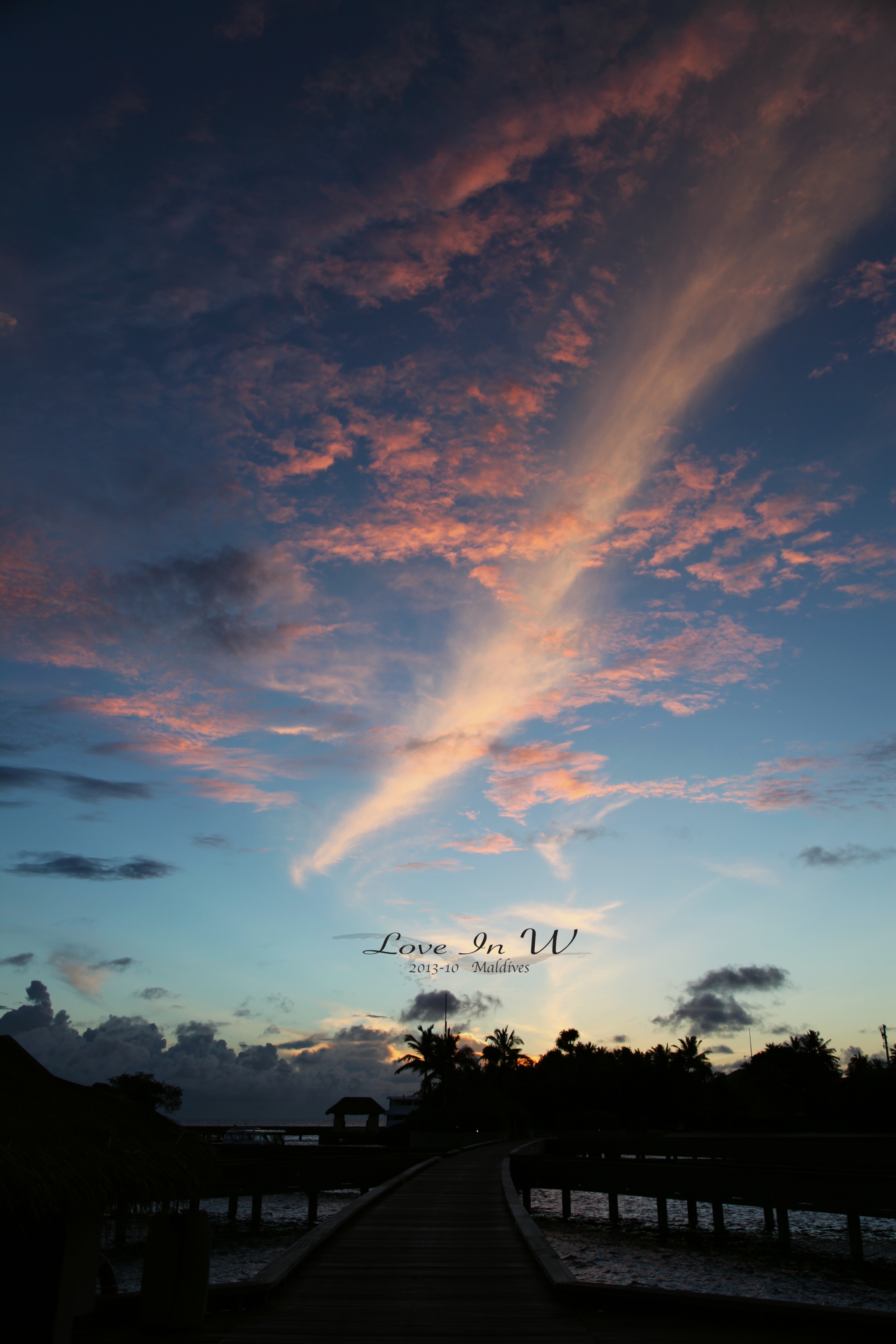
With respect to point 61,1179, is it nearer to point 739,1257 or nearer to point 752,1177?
point 752,1177

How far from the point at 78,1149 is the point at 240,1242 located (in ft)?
82.2

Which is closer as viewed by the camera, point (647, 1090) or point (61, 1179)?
point (61, 1179)

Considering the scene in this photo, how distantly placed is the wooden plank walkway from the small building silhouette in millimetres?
43624

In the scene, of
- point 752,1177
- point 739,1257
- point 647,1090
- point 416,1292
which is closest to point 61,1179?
point 416,1292

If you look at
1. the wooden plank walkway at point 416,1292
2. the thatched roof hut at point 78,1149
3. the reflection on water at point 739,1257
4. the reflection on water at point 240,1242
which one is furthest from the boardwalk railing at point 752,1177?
the thatched roof hut at point 78,1149

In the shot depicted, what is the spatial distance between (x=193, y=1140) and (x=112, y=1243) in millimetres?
27409

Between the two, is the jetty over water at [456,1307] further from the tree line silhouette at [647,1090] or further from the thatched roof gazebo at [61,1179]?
the tree line silhouette at [647,1090]

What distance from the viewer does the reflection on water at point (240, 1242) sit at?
867 inches

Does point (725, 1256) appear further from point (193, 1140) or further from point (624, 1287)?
point (193, 1140)

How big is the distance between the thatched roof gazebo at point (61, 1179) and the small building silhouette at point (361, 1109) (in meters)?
49.8

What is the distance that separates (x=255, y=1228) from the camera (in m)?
29.5

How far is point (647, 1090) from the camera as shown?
64625 mm

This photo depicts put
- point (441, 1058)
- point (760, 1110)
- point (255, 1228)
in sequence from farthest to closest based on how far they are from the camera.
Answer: point (441, 1058) < point (760, 1110) < point (255, 1228)

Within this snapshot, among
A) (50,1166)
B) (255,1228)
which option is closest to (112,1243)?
(255,1228)
